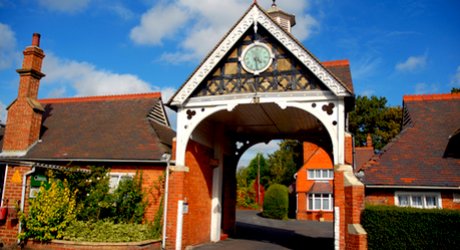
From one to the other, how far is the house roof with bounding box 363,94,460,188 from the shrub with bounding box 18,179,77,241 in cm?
1033

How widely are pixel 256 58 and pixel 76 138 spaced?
8561mm

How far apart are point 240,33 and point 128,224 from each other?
25.2 ft

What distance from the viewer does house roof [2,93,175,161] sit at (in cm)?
1498

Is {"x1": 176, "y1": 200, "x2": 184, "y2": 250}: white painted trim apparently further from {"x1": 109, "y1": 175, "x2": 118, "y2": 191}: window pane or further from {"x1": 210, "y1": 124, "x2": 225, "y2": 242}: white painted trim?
{"x1": 210, "y1": 124, "x2": 225, "y2": 242}: white painted trim

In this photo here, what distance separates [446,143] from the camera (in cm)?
1436

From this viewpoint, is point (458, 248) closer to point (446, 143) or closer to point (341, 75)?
point (446, 143)

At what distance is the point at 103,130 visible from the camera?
16.8m

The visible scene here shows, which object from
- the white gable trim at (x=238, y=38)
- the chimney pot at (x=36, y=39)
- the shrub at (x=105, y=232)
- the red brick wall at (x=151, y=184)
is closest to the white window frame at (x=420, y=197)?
the white gable trim at (x=238, y=38)

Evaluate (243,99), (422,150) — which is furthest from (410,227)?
(243,99)

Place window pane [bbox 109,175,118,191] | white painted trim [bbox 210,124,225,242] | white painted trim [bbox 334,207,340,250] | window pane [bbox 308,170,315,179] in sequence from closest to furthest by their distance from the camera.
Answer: white painted trim [bbox 334,207,340,250], window pane [bbox 109,175,118,191], white painted trim [bbox 210,124,225,242], window pane [bbox 308,170,315,179]

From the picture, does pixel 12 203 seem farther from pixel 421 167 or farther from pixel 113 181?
pixel 421 167

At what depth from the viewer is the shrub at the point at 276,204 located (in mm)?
34781

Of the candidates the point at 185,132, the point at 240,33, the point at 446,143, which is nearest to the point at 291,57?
the point at 240,33

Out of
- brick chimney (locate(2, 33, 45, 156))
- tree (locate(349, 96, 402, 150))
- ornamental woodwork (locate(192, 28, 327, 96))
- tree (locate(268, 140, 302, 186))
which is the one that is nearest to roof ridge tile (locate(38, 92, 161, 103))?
brick chimney (locate(2, 33, 45, 156))
